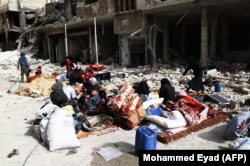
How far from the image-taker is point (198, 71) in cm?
832

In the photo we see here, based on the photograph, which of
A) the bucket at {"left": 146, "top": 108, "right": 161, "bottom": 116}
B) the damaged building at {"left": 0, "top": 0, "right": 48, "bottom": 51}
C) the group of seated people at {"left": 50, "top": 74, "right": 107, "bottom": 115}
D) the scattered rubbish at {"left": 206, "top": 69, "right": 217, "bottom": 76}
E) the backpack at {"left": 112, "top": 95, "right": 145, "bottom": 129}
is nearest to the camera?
the backpack at {"left": 112, "top": 95, "right": 145, "bottom": 129}

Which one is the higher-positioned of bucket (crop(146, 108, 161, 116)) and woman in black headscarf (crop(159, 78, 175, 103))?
woman in black headscarf (crop(159, 78, 175, 103))

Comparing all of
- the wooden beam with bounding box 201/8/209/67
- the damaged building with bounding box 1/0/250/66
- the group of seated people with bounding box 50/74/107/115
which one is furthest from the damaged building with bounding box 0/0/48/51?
the group of seated people with bounding box 50/74/107/115

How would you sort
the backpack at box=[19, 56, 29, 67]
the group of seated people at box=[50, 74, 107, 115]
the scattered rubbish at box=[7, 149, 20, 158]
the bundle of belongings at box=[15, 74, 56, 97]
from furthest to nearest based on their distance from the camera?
the backpack at box=[19, 56, 29, 67], the bundle of belongings at box=[15, 74, 56, 97], the group of seated people at box=[50, 74, 107, 115], the scattered rubbish at box=[7, 149, 20, 158]

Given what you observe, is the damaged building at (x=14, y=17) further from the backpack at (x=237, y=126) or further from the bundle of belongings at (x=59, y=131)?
the backpack at (x=237, y=126)

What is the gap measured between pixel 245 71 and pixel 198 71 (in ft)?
13.8

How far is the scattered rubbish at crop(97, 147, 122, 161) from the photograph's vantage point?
177 inches

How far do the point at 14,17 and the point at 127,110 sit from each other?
27756 millimetres

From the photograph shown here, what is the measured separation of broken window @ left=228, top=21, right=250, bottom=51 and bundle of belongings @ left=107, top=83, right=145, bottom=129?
37.7 feet

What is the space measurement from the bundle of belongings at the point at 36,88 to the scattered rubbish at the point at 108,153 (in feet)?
18.5

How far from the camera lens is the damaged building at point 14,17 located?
2869 centimetres

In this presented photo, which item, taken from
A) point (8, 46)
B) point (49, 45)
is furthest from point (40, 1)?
point (49, 45)

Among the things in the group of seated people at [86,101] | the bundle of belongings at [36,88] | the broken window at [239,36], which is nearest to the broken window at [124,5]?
the broken window at [239,36]

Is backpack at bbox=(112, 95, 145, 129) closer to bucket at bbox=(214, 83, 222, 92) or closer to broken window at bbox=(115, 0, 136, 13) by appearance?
bucket at bbox=(214, 83, 222, 92)
